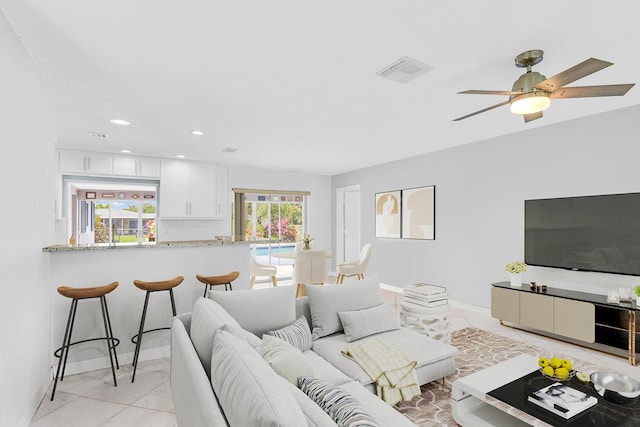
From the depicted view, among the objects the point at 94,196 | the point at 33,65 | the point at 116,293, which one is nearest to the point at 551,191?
the point at 116,293

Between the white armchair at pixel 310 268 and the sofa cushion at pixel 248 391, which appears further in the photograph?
the white armchair at pixel 310 268

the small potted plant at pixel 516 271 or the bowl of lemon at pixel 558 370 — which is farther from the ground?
the small potted plant at pixel 516 271

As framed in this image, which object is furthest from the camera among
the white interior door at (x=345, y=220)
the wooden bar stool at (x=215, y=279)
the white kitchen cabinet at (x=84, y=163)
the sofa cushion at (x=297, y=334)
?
the white interior door at (x=345, y=220)

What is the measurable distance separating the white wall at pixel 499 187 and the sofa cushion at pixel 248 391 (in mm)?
3632

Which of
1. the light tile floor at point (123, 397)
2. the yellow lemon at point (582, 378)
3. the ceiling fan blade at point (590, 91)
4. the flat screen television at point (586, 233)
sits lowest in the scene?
the light tile floor at point (123, 397)

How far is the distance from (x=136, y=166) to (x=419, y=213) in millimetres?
4898

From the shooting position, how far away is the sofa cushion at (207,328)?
161 cm

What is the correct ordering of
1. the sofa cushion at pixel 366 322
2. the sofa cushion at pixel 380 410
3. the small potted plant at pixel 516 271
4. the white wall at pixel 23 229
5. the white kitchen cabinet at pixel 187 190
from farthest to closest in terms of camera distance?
1. the white kitchen cabinet at pixel 187 190
2. the small potted plant at pixel 516 271
3. the sofa cushion at pixel 366 322
4. the white wall at pixel 23 229
5. the sofa cushion at pixel 380 410

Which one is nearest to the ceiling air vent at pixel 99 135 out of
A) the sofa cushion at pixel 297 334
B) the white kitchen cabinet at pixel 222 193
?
the white kitchen cabinet at pixel 222 193

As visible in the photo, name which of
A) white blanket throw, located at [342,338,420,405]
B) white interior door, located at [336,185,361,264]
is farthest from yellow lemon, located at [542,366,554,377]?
white interior door, located at [336,185,361,264]

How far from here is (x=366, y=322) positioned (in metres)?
2.60

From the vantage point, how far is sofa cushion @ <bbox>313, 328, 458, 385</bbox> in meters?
2.18

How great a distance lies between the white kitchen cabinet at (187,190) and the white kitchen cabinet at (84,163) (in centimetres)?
82

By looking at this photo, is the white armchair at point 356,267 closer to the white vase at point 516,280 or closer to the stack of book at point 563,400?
the white vase at point 516,280
